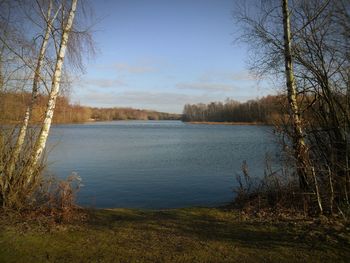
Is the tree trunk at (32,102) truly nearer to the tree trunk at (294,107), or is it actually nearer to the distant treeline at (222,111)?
the tree trunk at (294,107)

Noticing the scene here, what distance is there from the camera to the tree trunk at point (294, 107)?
7.67 metres

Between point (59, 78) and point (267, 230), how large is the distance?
251 inches

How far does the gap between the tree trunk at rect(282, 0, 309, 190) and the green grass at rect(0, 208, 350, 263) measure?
1651 mm

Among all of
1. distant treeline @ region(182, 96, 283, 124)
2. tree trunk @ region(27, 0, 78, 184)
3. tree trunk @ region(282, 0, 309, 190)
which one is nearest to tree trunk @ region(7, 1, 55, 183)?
tree trunk @ region(27, 0, 78, 184)

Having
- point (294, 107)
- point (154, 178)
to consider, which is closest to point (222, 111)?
point (154, 178)

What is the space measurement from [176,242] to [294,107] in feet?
15.4

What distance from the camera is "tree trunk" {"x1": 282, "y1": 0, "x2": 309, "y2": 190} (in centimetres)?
767

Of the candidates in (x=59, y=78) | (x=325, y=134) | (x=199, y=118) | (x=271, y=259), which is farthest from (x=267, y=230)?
(x=199, y=118)

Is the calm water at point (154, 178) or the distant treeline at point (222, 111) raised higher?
the distant treeline at point (222, 111)

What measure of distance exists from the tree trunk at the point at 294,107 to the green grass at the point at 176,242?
165cm

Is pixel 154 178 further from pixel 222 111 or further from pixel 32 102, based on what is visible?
pixel 222 111

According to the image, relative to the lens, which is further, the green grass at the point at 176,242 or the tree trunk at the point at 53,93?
the tree trunk at the point at 53,93

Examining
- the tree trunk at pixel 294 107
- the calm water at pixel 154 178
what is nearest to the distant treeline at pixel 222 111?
the calm water at pixel 154 178

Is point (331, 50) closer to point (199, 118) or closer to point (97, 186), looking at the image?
point (97, 186)
